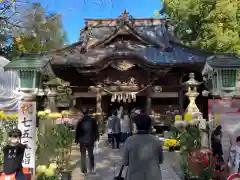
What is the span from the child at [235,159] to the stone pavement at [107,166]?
160cm

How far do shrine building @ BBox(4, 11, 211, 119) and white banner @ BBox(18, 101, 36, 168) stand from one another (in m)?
8.93

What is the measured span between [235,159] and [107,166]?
367 cm

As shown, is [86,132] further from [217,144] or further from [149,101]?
[149,101]

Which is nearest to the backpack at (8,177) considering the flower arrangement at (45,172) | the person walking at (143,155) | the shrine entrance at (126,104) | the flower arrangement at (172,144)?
the flower arrangement at (45,172)

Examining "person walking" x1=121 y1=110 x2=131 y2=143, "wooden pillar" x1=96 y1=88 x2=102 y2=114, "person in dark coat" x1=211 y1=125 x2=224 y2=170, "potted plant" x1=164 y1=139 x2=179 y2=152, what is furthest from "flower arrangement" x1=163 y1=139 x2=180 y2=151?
"wooden pillar" x1=96 y1=88 x2=102 y2=114

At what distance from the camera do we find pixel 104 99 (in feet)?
59.4

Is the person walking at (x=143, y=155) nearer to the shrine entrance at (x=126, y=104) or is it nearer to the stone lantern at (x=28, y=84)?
the stone lantern at (x=28, y=84)

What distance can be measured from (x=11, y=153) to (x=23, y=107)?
7.07 ft

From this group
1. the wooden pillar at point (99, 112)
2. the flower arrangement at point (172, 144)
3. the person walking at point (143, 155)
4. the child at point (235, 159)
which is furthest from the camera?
the wooden pillar at point (99, 112)

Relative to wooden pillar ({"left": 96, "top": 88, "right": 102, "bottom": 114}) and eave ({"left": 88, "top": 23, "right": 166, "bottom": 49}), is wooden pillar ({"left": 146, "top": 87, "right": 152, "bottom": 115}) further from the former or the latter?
eave ({"left": 88, "top": 23, "right": 166, "bottom": 49})

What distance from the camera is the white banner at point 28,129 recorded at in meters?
5.82

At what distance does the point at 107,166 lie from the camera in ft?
25.5

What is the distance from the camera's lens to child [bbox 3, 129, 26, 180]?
4.20m

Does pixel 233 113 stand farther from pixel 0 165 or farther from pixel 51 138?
pixel 0 165
